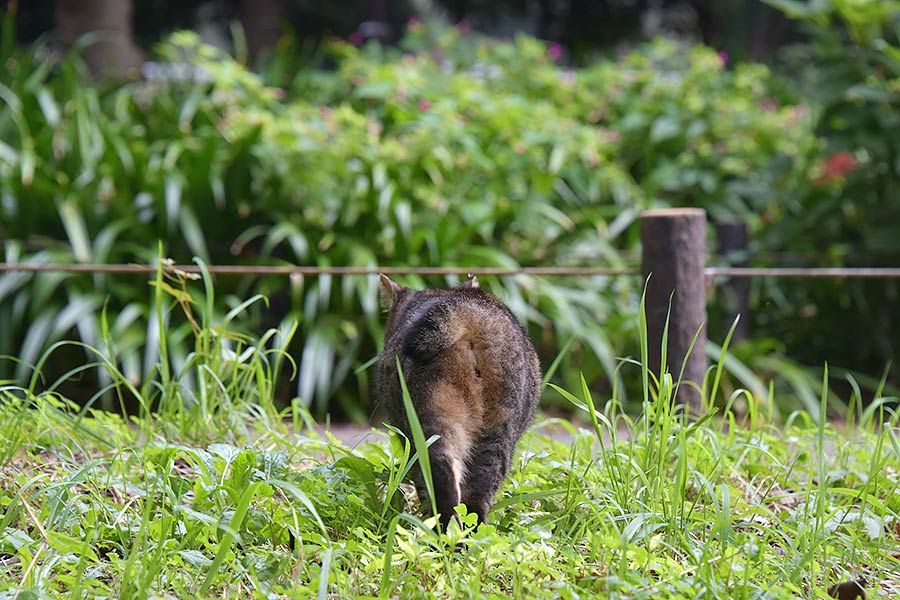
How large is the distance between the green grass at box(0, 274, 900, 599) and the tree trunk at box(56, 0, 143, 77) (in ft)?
18.4

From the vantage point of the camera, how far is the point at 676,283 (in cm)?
339

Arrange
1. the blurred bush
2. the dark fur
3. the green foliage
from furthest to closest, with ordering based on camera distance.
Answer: the green foliage → the blurred bush → the dark fur

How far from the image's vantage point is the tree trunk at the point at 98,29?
25.7 ft

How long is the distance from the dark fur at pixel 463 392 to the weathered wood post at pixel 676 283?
121 cm

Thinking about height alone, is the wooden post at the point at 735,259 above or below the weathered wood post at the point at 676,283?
below

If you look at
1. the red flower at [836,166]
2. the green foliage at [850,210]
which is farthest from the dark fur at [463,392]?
the red flower at [836,166]

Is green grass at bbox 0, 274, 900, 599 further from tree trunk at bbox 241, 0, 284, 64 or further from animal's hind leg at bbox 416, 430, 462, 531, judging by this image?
tree trunk at bbox 241, 0, 284, 64

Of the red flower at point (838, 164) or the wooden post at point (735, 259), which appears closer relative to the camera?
the wooden post at point (735, 259)

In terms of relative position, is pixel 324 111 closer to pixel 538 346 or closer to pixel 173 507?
pixel 538 346

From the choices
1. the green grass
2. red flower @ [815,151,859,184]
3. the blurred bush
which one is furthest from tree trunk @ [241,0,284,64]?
the green grass

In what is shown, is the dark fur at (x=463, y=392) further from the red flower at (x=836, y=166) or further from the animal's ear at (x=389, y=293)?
the red flower at (x=836, y=166)

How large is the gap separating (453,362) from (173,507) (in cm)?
68

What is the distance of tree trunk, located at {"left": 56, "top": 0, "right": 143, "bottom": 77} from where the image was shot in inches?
308

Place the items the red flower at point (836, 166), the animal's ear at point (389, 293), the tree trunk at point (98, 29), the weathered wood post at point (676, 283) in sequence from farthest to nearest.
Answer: the tree trunk at point (98, 29) < the red flower at point (836, 166) < the weathered wood post at point (676, 283) < the animal's ear at point (389, 293)
